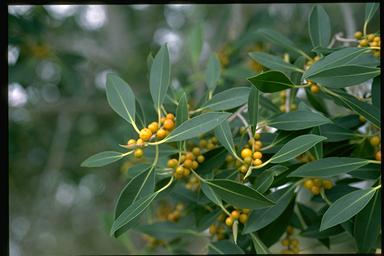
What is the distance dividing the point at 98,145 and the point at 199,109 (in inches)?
100

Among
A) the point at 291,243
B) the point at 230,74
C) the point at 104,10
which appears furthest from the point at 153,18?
the point at 291,243

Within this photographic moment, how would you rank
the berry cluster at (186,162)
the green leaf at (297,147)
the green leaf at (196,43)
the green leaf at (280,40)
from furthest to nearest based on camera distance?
the green leaf at (196,43), the green leaf at (280,40), the berry cluster at (186,162), the green leaf at (297,147)

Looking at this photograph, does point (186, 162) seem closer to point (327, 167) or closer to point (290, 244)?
point (327, 167)

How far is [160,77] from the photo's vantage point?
3.33 ft

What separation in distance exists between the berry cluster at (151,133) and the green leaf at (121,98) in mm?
55

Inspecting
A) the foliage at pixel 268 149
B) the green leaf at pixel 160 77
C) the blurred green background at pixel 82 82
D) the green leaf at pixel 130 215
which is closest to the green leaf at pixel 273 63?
the foliage at pixel 268 149

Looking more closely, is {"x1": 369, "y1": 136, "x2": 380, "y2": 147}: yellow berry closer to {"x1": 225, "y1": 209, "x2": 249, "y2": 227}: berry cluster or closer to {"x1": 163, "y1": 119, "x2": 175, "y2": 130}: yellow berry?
{"x1": 225, "y1": 209, "x2": 249, "y2": 227}: berry cluster

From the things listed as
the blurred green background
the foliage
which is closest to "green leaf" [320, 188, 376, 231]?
the foliage

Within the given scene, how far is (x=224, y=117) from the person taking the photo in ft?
2.86

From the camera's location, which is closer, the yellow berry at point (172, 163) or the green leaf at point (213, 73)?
the yellow berry at point (172, 163)

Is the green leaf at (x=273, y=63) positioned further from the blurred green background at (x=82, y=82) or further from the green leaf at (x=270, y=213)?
the blurred green background at (x=82, y=82)

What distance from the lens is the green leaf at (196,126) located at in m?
0.87

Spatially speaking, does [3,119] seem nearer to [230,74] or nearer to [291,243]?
[230,74]

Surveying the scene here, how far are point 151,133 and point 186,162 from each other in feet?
0.40
